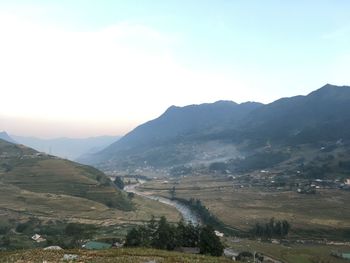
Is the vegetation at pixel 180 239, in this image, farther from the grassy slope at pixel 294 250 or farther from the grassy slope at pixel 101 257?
the grassy slope at pixel 294 250

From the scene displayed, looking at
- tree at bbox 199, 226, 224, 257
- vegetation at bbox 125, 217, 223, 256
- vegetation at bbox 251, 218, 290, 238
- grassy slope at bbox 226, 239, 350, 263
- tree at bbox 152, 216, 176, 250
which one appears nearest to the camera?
tree at bbox 199, 226, 224, 257

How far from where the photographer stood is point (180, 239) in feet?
274

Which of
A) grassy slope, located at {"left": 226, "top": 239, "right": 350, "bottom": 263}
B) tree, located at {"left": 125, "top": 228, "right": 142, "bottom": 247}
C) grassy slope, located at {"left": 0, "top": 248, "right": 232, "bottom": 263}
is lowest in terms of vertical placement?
grassy slope, located at {"left": 226, "top": 239, "right": 350, "bottom": 263}

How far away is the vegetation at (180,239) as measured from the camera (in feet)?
264

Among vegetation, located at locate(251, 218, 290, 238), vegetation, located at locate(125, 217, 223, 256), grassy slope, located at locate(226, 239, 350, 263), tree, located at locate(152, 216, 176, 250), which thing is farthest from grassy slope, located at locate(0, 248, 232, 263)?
vegetation, located at locate(251, 218, 290, 238)

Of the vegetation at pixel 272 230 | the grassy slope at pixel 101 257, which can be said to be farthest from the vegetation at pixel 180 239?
the vegetation at pixel 272 230

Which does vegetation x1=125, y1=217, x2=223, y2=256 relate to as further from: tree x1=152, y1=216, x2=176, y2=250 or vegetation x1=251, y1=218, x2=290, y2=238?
vegetation x1=251, y1=218, x2=290, y2=238

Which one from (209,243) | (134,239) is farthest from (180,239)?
(134,239)

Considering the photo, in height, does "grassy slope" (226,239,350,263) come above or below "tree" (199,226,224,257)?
below

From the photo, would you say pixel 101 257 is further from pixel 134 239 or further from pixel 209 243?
pixel 209 243

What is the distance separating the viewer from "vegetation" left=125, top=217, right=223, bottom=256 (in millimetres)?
80500

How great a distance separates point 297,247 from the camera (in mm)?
121562

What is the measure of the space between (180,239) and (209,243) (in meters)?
6.05

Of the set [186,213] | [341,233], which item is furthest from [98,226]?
[341,233]
